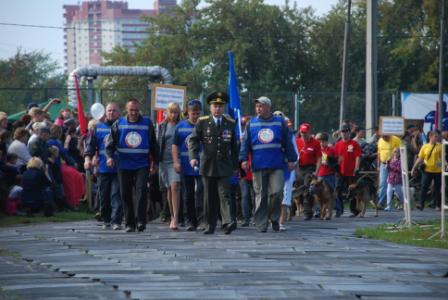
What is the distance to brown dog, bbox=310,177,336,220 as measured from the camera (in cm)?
2453

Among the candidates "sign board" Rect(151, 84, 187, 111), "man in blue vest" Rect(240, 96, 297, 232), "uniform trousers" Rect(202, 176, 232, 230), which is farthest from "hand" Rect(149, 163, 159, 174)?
"sign board" Rect(151, 84, 187, 111)

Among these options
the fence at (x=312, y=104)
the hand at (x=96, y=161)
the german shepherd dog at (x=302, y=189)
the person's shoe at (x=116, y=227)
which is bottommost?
the person's shoe at (x=116, y=227)

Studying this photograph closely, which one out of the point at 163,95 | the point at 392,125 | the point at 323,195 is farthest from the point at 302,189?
the point at 392,125

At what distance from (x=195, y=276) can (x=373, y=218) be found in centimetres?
1318

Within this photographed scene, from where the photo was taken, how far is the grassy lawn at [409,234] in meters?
17.8

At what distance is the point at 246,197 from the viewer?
2156cm

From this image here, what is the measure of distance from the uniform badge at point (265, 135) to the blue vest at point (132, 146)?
1.59 metres

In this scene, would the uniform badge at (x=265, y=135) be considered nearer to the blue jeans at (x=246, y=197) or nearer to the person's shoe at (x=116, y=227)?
the blue jeans at (x=246, y=197)

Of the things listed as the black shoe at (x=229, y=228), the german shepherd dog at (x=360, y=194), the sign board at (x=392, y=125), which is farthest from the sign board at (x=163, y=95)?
the black shoe at (x=229, y=228)

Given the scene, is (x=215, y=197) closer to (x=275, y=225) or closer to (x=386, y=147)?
(x=275, y=225)

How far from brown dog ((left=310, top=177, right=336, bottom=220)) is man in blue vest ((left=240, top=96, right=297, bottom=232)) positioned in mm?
4660

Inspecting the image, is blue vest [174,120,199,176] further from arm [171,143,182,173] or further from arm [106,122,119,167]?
arm [106,122,119,167]

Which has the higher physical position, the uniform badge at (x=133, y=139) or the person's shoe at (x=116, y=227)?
the uniform badge at (x=133, y=139)

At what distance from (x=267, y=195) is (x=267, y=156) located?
62cm
